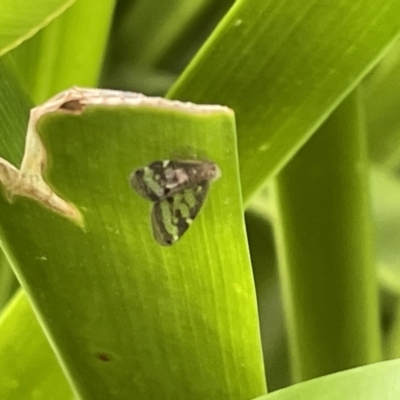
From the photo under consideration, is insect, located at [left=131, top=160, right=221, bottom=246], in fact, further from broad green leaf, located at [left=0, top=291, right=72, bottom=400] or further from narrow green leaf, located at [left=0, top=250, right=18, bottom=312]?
narrow green leaf, located at [left=0, top=250, right=18, bottom=312]

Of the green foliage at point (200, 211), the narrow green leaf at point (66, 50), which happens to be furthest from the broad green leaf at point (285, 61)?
the narrow green leaf at point (66, 50)

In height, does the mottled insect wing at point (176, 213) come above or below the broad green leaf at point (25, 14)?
below

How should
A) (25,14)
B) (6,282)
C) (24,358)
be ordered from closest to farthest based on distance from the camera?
(25,14) → (24,358) → (6,282)

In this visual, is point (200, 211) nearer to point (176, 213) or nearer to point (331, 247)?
point (176, 213)

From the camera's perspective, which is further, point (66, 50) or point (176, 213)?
point (66, 50)

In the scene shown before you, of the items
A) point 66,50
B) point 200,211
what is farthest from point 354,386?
point 66,50

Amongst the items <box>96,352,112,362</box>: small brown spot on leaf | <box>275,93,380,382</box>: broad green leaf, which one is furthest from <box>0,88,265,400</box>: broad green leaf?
<box>275,93,380,382</box>: broad green leaf

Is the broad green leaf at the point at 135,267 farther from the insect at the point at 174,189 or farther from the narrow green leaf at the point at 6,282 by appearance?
the narrow green leaf at the point at 6,282
